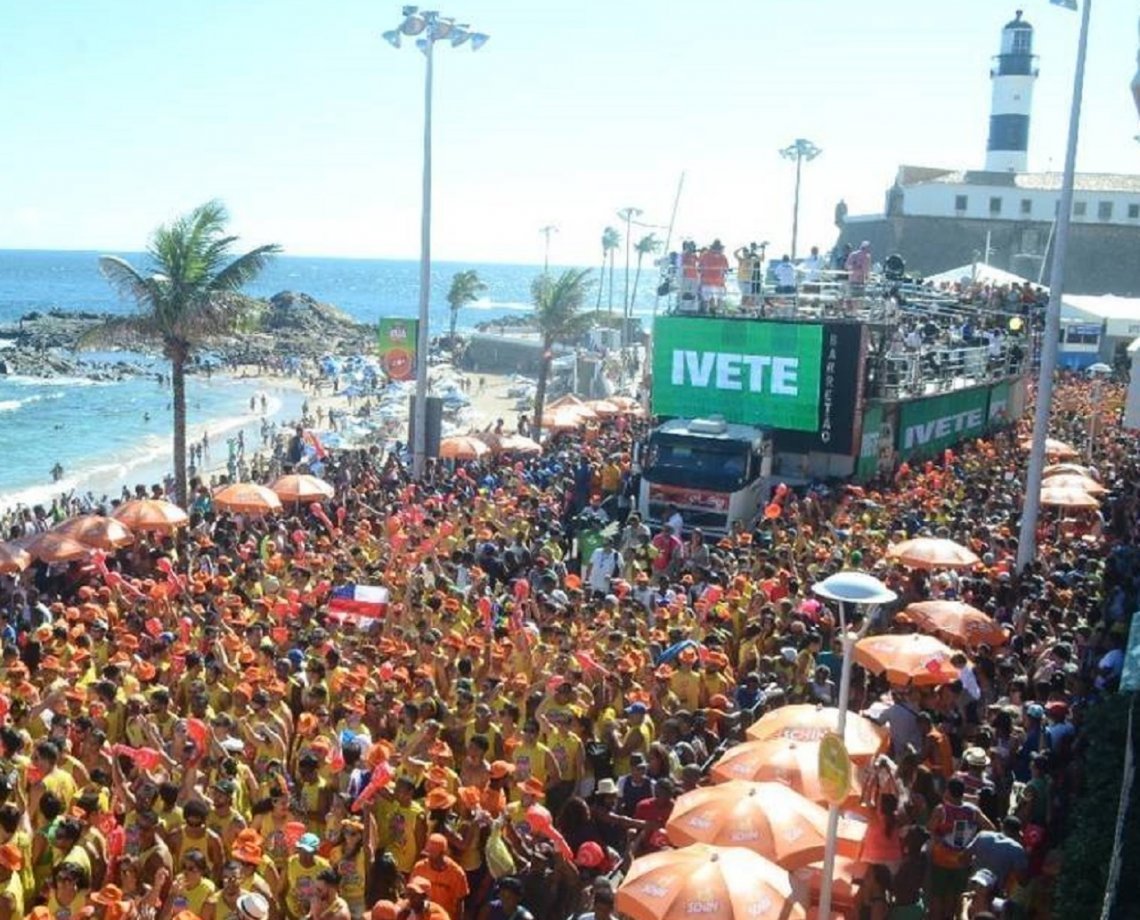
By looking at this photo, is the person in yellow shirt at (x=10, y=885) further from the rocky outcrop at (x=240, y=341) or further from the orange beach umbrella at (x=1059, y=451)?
the rocky outcrop at (x=240, y=341)

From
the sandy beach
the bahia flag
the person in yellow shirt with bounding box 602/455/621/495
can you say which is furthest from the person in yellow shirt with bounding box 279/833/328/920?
the sandy beach

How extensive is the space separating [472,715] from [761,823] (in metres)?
3.06

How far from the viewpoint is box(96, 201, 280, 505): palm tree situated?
23516 millimetres

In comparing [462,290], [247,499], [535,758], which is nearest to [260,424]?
[462,290]

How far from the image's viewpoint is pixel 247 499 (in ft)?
60.7

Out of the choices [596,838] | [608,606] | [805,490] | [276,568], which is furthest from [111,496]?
[596,838]

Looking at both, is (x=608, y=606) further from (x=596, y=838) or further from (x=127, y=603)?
(x=127, y=603)

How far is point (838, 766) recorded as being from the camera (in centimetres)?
659

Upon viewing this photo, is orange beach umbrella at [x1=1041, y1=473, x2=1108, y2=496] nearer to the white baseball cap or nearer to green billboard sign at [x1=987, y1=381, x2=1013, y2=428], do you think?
green billboard sign at [x1=987, y1=381, x2=1013, y2=428]

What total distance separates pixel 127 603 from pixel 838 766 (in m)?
9.41

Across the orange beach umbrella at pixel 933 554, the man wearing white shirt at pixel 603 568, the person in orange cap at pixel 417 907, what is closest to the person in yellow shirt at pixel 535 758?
the person in orange cap at pixel 417 907

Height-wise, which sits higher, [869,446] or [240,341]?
[869,446]

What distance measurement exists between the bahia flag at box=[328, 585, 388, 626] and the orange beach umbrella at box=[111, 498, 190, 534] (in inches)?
210

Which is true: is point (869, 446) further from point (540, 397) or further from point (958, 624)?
point (540, 397)
